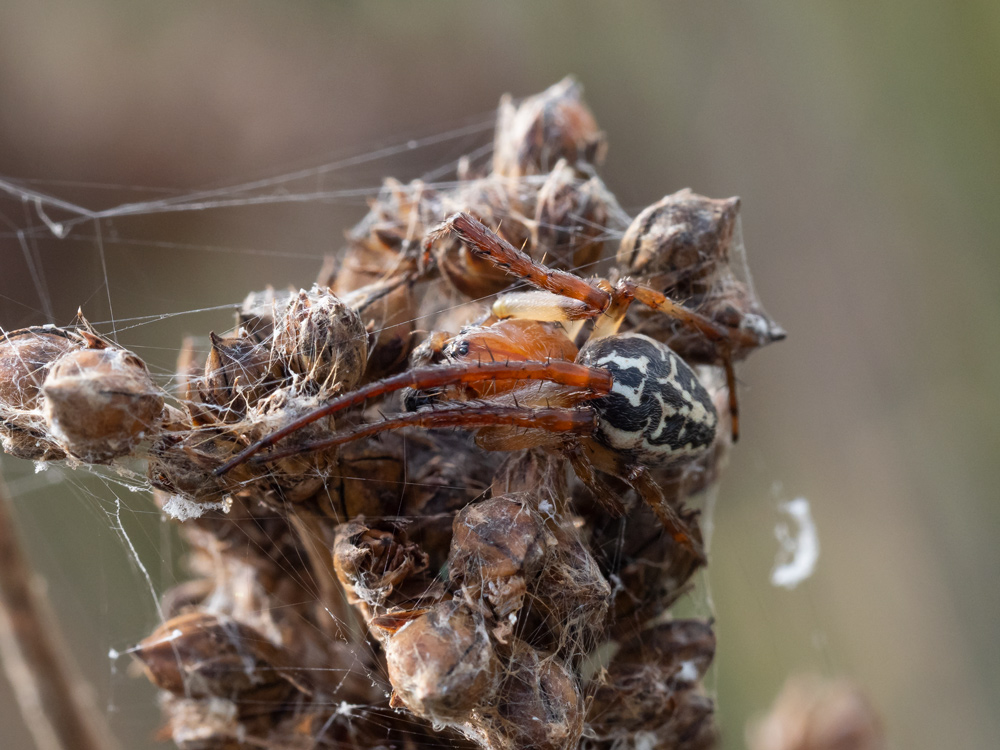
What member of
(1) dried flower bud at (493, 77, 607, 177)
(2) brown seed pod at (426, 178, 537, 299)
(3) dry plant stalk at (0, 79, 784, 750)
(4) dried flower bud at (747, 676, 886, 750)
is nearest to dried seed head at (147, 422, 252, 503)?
(3) dry plant stalk at (0, 79, 784, 750)

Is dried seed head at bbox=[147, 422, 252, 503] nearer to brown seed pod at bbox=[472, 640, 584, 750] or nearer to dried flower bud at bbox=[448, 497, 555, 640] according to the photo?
dried flower bud at bbox=[448, 497, 555, 640]

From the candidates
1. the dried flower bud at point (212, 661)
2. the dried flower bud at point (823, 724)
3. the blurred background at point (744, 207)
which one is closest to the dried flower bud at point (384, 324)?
the dried flower bud at point (212, 661)

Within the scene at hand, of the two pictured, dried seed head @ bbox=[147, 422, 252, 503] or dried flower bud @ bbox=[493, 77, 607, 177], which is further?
dried flower bud @ bbox=[493, 77, 607, 177]

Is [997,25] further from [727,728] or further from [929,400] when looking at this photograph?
[727,728]

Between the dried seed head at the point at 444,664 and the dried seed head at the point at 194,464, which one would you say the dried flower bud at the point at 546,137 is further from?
the dried seed head at the point at 444,664

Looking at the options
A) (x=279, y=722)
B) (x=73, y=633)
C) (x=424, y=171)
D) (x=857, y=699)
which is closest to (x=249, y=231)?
(x=424, y=171)

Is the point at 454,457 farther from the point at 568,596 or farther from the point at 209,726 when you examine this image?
the point at 209,726
